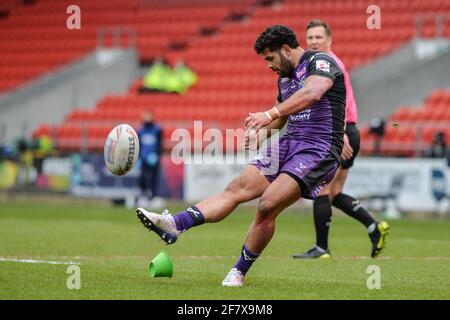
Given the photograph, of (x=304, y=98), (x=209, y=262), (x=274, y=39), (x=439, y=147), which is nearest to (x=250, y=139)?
(x=304, y=98)

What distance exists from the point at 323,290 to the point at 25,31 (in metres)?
26.8

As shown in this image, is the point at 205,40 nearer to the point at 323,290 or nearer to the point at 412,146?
the point at 412,146

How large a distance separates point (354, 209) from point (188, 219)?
359 cm

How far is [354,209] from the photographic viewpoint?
11242 millimetres

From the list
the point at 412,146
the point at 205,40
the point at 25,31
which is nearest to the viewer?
the point at 412,146

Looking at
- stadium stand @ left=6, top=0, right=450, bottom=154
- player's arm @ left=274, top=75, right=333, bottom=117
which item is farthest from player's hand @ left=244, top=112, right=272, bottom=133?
stadium stand @ left=6, top=0, right=450, bottom=154

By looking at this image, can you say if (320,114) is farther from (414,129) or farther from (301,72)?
(414,129)

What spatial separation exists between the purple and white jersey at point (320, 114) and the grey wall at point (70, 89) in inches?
845

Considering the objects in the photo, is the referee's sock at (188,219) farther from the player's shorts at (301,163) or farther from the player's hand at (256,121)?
the player's hand at (256,121)

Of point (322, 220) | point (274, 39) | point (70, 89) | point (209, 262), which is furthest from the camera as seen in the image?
point (70, 89)

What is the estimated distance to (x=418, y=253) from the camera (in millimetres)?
11844

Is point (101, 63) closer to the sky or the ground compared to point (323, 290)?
closer to the sky

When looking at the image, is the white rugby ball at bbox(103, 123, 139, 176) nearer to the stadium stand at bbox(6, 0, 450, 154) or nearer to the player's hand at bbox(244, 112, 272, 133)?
the player's hand at bbox(244, 112, 272, 133)

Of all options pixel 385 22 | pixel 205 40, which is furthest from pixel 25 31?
pixel 385 22
